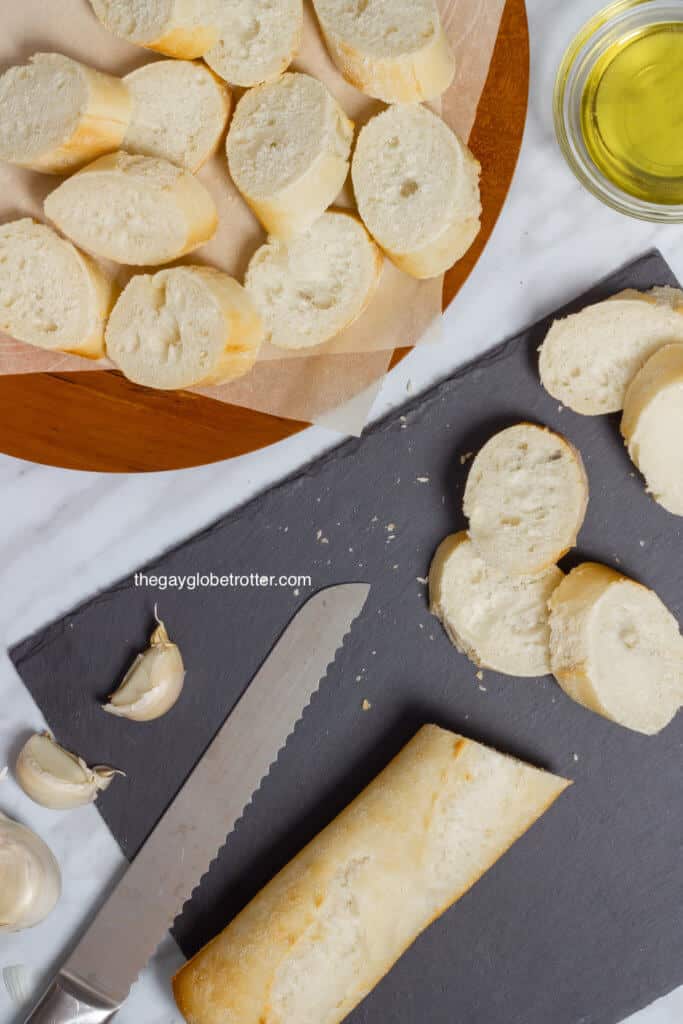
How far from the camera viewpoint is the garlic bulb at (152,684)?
1246mm

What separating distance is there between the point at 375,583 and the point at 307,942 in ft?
1.49

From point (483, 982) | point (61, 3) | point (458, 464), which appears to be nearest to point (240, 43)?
point (61, 3)

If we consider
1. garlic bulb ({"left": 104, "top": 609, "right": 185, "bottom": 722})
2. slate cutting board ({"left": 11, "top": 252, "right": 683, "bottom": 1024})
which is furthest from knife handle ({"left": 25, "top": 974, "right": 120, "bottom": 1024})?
garlic bulb ({"left": 104, "top": 609, "right": 185, "bottom": 722})

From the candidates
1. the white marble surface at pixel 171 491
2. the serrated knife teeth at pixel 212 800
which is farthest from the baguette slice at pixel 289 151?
the serrated knife teeth at pixel 212 800

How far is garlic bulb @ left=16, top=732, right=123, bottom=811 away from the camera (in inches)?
49.4

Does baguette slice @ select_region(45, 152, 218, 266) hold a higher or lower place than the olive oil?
higher

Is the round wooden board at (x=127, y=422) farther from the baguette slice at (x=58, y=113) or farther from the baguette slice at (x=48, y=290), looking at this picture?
the baguette slice at (x=58, y=113)

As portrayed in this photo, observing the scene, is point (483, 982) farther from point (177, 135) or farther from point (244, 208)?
point (177, 135)

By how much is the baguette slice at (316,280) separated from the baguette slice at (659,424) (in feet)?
1.15

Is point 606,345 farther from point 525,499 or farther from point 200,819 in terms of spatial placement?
point 200,819

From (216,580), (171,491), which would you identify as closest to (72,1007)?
(216,580)

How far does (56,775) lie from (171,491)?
41cm

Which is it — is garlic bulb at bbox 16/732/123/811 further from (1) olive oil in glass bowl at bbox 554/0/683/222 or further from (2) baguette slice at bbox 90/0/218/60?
(1) olive oil in glass bowl at bbox 554/0/683/222

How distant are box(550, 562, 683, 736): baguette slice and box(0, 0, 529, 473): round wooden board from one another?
1.24 feet
